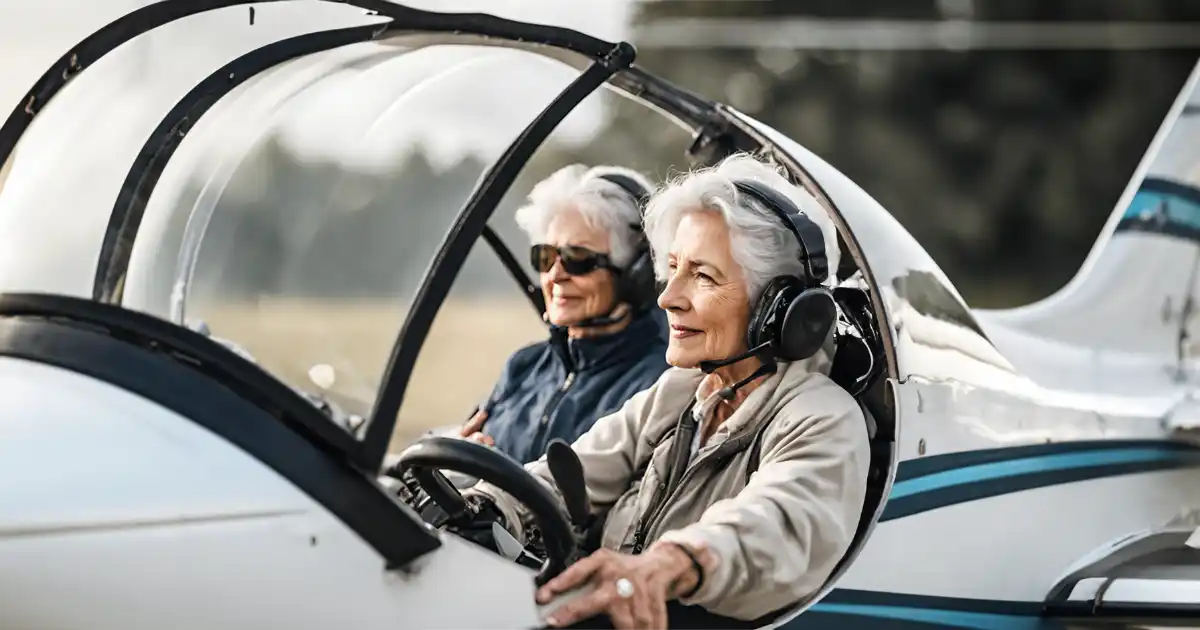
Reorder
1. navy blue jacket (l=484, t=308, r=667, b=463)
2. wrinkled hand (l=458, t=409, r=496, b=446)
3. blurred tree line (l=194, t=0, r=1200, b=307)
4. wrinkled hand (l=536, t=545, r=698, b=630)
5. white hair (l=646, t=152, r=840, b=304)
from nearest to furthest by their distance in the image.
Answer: wrinkled hand (l=536, t=545, r=698, b=630)
white hair (l=646, t=152, r=840, b=304)
navy blue jacket (l=484, t=308, r=667, b=463)
wrinkled hand (l=458, t=409, r=496, b=446)
blurred tree line (l=194, t=0, r=1200, b=307)

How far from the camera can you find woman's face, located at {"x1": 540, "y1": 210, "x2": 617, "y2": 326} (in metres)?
3.79

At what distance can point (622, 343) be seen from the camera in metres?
3.77

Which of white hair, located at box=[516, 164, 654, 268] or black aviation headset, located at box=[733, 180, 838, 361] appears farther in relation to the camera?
white hair, located at box=[516, 164, 654, 268]

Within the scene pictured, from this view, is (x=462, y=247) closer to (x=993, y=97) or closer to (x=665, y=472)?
(x=665, y=472)

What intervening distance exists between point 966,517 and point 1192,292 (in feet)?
6.42

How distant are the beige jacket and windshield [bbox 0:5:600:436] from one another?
603 mm

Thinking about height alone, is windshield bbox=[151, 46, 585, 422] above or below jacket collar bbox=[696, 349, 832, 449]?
above

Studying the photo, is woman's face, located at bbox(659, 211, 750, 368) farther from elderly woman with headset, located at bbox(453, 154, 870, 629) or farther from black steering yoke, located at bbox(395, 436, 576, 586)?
black steering yoke, located at bbox(395, 436, 576, 586)

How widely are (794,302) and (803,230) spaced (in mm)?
210

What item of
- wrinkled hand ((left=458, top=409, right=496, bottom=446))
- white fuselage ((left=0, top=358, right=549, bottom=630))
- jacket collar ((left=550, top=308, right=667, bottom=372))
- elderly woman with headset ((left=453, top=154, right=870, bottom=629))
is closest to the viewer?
white fuselage ((left=0, top=358, right=549, bottom=630))

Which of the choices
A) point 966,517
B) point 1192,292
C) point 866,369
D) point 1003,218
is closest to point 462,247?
point 866,369

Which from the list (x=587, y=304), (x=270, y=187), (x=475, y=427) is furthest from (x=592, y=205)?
(x=270, y=187)

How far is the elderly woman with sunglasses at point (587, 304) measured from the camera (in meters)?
3.73

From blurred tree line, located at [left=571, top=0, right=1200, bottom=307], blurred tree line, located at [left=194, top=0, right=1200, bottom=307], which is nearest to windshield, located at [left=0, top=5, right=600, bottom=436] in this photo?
blurred tree line, located at [left=194, top=0, right=1200, bottom=307]
